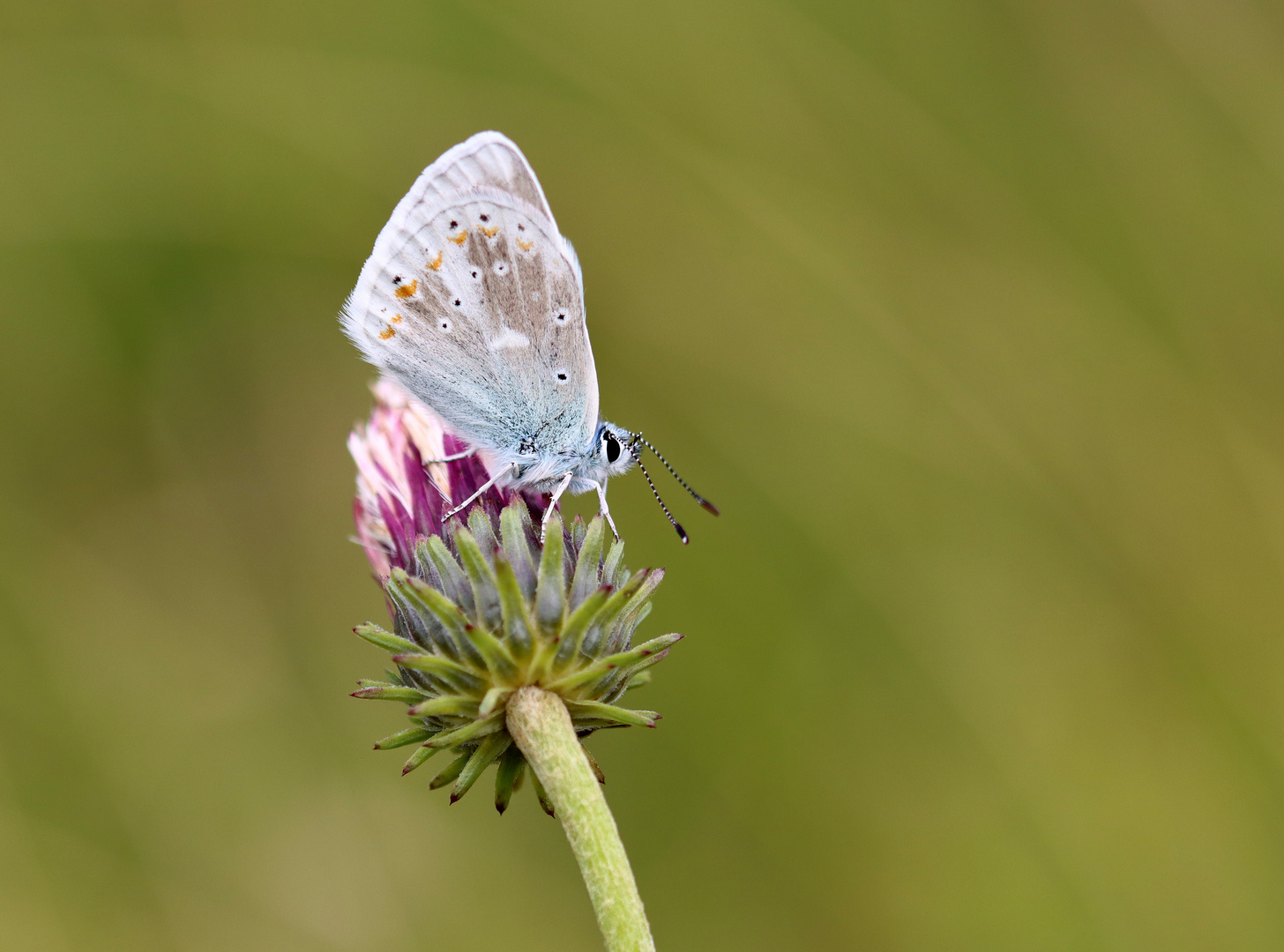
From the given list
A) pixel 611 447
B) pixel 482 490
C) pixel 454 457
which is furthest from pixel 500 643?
pixel 611 447

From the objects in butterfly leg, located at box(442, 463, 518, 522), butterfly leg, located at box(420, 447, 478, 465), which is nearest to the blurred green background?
butterfly leg, located at box(420, 447, 478, 465)

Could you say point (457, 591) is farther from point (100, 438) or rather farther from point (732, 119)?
point (732, 119)

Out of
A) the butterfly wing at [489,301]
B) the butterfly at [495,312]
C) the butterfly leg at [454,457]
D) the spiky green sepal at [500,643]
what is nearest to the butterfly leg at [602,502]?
the butterfly at [495,312]

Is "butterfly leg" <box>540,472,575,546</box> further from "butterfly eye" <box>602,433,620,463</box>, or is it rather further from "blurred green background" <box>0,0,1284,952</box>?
"blurred green background" <box>0,0,1284,952</box>

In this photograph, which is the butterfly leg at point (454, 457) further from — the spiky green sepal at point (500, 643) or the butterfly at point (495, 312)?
the spiky green sepal at point (500, 643)

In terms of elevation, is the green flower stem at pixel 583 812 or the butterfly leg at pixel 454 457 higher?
the butterfly leg at pixel 454 457

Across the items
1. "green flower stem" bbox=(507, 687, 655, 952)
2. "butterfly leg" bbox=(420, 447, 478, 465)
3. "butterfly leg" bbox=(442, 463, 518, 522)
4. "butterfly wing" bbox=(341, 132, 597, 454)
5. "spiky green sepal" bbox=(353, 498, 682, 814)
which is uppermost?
"butterfly wing" bbox=(341, 132, 597, 454)

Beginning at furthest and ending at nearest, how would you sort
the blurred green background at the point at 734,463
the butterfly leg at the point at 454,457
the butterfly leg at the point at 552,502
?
the blurred green background at the point at 734,463, the butterfly leg at the point at 454,457, the butterfly leg at the point at 552,502
